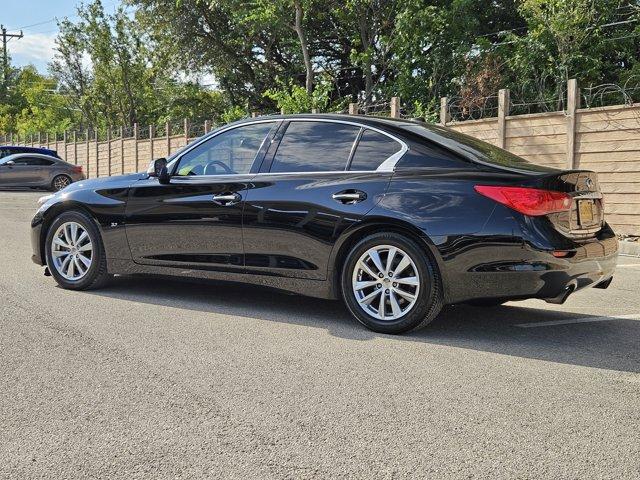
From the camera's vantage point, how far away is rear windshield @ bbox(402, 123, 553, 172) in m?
5.00

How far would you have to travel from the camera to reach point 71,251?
661 centimetres

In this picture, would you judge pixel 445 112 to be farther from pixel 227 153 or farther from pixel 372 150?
pixel 372 150

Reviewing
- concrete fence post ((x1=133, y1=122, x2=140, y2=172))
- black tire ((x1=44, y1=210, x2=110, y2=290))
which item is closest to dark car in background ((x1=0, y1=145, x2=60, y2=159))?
concrete fence post ((x1=133, y1=122, x2=140, y2=172))

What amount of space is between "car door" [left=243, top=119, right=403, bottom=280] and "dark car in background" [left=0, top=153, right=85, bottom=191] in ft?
68.3

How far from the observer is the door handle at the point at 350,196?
5122mm

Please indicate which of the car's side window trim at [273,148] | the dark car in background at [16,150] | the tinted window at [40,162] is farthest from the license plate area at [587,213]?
the dark car in background at [16,150]

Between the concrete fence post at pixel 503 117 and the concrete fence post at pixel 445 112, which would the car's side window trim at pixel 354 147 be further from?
the concrete fence post at pixel 445 112

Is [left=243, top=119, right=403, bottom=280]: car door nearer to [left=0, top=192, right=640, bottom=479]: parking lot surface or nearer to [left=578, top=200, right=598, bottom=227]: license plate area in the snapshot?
[left=0, top=192, right=640, bottom=479]: parking lot surface

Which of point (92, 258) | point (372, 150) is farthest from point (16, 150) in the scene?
point (372, 150)

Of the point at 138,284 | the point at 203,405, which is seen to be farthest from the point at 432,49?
the point at 203,405

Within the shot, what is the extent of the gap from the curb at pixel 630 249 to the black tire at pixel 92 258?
751 cm

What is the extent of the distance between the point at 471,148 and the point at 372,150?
727 millimetres

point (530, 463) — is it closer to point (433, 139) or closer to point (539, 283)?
point (539, 283)

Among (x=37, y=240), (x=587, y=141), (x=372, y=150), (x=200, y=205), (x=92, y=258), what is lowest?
(x=92, y=258)
